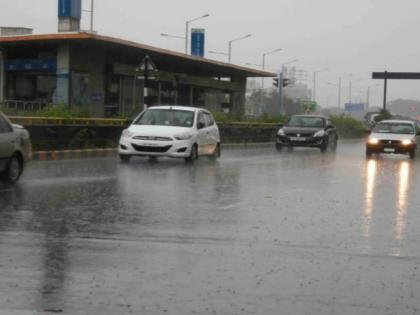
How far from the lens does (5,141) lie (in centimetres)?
1520

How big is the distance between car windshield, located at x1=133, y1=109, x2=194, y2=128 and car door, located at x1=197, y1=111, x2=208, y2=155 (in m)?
0.31

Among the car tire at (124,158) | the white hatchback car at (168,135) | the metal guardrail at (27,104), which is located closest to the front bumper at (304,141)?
the white hatchback car at (168,135)

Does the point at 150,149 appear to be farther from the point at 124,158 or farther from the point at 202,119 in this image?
the point at 202,119

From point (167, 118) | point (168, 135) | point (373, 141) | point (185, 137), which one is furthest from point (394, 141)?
point (168, 135)

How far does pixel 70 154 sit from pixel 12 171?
10102 millimetres

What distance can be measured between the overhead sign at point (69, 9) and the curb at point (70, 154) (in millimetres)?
19842

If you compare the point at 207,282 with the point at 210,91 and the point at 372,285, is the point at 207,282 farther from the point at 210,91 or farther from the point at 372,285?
the point at 210,91

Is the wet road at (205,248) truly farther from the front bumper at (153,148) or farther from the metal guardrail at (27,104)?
the metal guardrail at (27,104)

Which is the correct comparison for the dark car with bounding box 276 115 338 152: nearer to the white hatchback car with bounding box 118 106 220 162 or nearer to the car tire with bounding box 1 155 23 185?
the white hatchback car with bounding box 118 106 220 162

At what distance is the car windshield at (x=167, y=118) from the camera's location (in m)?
23.8

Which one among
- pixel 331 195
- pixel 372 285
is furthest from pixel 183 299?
pixel 331 195

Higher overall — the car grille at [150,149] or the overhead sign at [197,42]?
the overhead sign at [197,42]

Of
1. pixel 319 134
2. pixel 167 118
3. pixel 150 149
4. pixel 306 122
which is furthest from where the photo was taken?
pixel 306 122

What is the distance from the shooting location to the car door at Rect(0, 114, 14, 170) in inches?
595
